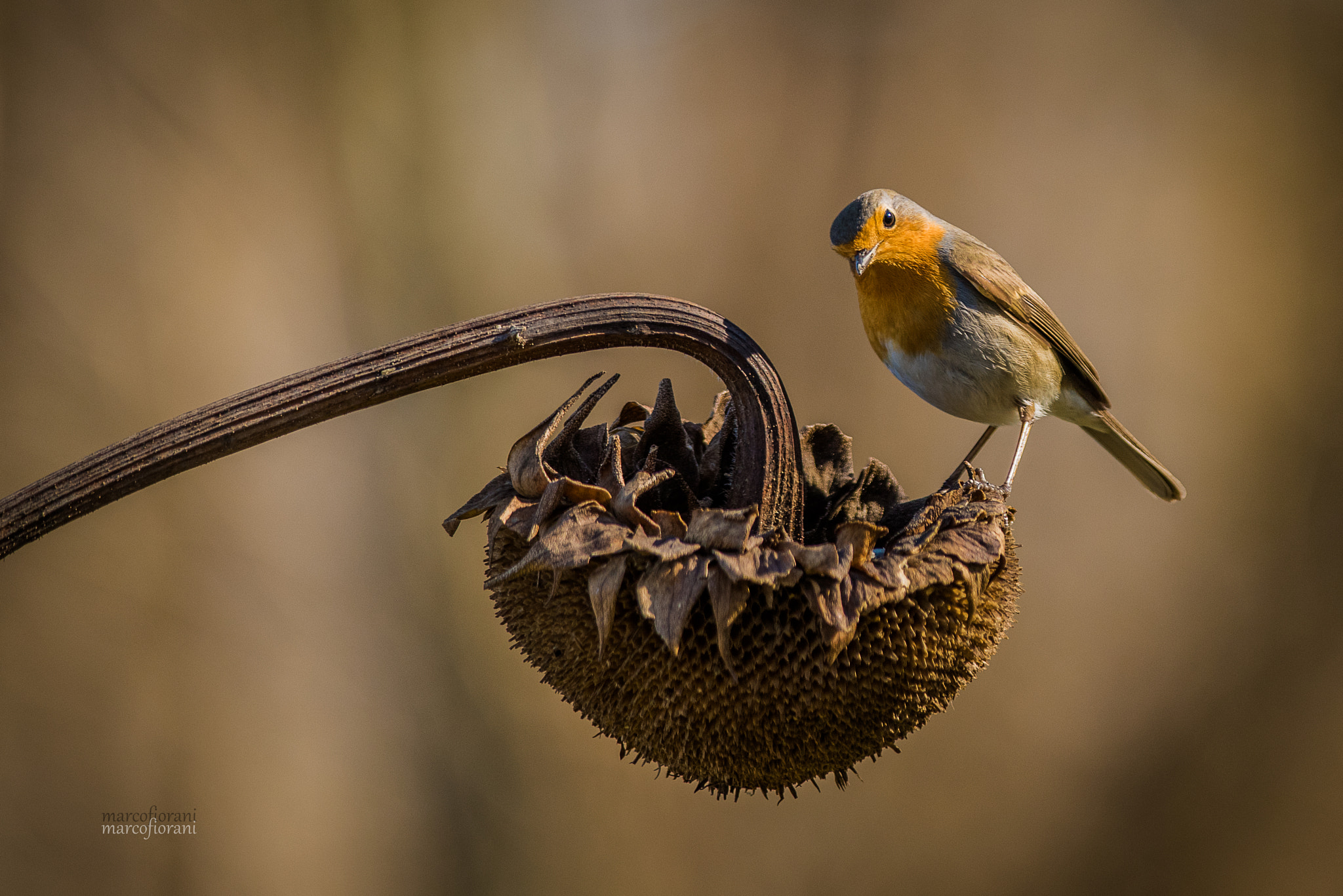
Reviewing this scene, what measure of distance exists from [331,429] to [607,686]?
1972mm

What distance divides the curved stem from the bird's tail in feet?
3.04

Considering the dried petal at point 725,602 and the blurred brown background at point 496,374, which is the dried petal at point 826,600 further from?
the blurred brown background at point 496,374

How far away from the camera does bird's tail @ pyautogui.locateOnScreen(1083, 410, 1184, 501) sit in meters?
1.45

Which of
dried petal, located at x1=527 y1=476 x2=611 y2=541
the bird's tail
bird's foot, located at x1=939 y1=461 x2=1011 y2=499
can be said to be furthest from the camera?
the bird's tail

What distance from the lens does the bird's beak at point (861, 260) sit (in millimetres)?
1146

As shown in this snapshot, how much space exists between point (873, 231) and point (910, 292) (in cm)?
11

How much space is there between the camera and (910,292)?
122 centimetres

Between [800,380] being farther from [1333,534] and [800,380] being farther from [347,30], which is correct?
[1333,534]

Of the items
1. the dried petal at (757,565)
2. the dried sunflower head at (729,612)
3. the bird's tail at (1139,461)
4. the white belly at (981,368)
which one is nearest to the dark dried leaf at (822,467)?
the dried sunflower head at (729,612)

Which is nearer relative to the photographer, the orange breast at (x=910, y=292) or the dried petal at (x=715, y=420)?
the dried petal at (x=715, y=420)

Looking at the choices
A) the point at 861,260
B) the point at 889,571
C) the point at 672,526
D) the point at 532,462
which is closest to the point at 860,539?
the point at 889,571

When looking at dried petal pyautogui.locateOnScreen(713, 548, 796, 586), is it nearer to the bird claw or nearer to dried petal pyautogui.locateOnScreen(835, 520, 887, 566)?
dried petal pyautogui.locateOnScreen(835, 520, 887, 566)

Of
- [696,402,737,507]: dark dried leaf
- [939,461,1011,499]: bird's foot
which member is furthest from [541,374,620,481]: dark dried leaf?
[939,461,1011,499]: bird's foot

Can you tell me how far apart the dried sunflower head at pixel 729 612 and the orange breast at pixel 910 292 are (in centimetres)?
50
